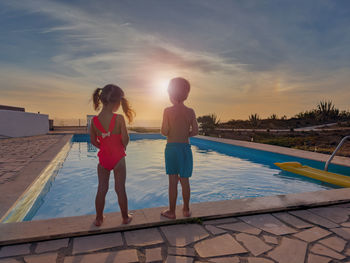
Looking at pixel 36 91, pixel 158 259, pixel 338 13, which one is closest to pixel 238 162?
pixel 158 259

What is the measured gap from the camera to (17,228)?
2.14m

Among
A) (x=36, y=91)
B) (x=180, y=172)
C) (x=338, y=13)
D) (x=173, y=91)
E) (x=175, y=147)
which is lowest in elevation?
(x=180, y=172)

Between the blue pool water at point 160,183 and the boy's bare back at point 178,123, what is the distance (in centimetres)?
283

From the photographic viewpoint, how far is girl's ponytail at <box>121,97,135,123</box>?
2285mm

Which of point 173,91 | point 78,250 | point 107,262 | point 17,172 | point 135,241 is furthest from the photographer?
point 17,172

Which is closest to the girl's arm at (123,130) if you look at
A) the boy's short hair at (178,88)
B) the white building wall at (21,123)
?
the boy's short hair at (178,88)

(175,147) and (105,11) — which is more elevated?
(105,11)

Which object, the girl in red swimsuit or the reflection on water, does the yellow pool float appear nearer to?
the reflection on water

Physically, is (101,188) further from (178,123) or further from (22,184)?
(22,184)

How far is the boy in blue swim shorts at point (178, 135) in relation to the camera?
2.35m

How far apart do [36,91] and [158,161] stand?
1989 centimetres

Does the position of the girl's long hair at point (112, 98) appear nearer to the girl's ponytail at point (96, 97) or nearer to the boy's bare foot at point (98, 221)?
the girl's ponytail at point (96, 97)

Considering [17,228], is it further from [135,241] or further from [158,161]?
[158,161]

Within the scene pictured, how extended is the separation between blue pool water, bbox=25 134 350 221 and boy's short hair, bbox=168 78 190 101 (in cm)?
314
